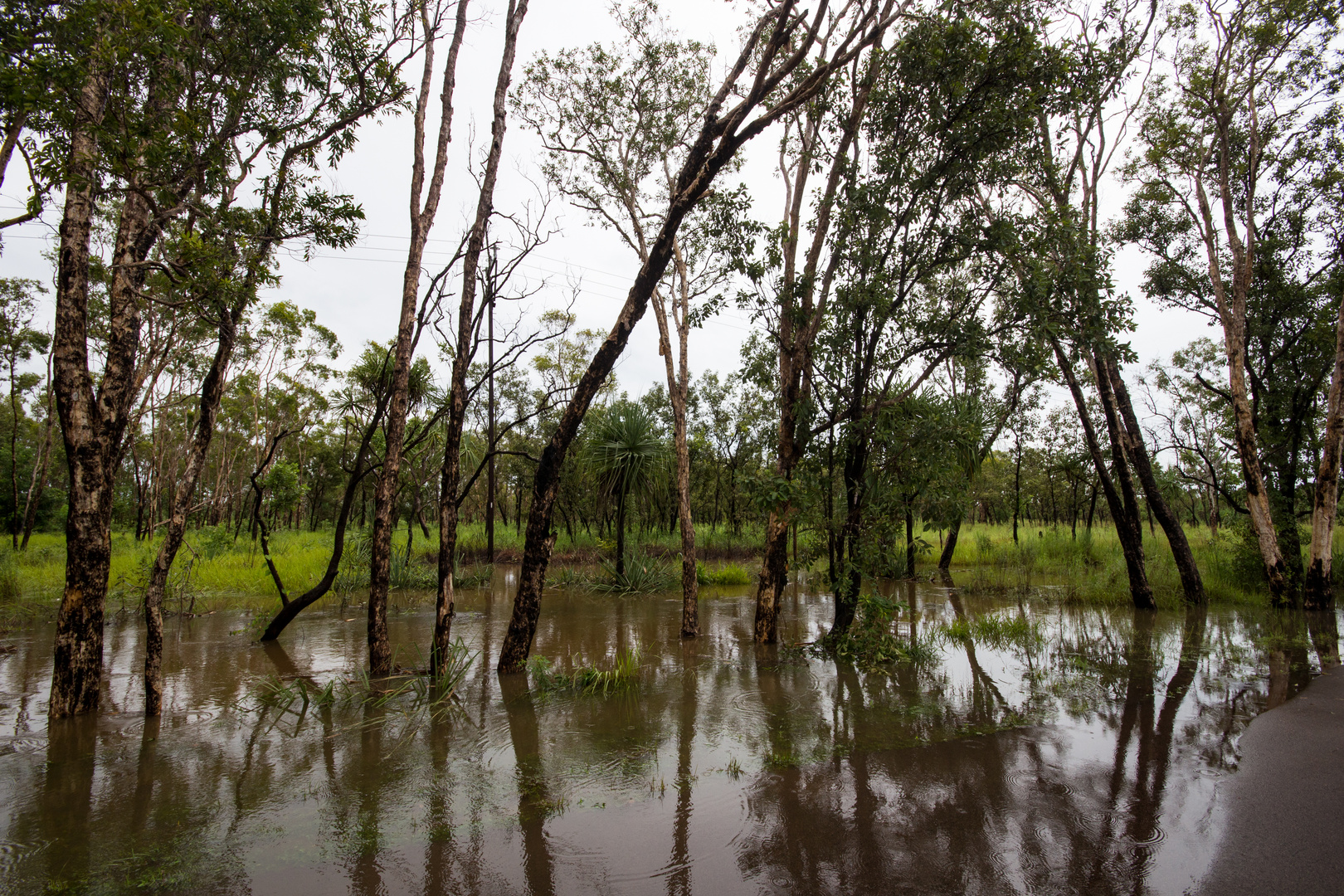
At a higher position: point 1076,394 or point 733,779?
point 1076,394

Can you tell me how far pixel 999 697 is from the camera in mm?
5777

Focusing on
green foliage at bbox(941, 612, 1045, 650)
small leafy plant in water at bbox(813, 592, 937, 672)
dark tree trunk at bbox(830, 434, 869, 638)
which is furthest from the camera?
green foliage at bbox(941, 612, 1045, 650)

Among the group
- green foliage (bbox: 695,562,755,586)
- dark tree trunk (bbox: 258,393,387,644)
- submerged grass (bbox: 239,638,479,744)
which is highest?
dark tree trunk (bbox: 258,393,387,644)

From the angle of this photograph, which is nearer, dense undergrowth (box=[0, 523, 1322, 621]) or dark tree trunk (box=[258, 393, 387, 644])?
dark tree trunk (box=[258, 393, 387, 644])

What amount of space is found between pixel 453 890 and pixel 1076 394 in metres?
11.6

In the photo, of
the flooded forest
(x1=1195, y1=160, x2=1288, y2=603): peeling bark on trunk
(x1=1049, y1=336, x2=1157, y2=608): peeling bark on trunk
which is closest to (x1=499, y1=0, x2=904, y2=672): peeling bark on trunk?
the flooded forest

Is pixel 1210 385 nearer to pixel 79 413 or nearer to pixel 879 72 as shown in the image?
pixel 879 72

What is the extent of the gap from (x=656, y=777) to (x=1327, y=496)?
1151cm

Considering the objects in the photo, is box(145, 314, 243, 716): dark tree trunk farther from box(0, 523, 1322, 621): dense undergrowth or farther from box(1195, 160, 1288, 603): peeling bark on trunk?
box(1195, 160, 1288, 603): peeling bark on trunk

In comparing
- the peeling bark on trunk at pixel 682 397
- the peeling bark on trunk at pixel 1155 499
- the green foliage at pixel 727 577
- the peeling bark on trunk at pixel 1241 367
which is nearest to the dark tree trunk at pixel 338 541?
the peeling bark on trunk at pixel 682 397

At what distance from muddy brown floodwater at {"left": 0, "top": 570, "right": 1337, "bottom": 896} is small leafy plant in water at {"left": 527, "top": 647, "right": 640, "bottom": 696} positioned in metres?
0.17

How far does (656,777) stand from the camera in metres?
4.15

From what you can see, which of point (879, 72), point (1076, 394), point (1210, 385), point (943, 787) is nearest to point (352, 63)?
point (879, 72)

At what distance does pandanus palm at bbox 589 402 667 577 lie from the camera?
44.2ft
